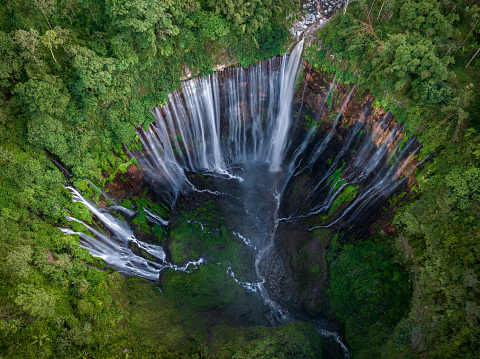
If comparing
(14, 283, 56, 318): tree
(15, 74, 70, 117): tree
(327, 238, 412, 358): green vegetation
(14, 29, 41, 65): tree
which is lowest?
(14, 283, 56, 318): tree

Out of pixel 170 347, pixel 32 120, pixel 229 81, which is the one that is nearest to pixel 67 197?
pixel 32 120

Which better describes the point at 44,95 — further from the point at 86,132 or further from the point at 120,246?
the point at 120,246

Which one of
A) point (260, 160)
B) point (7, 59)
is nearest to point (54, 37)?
point (7, 59)

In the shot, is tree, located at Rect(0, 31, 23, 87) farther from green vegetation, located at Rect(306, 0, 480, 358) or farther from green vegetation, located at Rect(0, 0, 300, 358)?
green vegetation, located at Rect(306, 0, 480, 358)

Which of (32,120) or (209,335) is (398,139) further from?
(32,120)

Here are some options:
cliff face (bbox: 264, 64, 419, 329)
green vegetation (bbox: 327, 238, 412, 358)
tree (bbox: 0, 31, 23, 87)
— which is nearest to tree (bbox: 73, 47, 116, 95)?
tree (bbox: 0, 31, 23, 87)

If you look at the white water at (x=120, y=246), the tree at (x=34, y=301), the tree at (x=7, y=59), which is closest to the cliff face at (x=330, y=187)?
the white water at (x=120, y=246)
